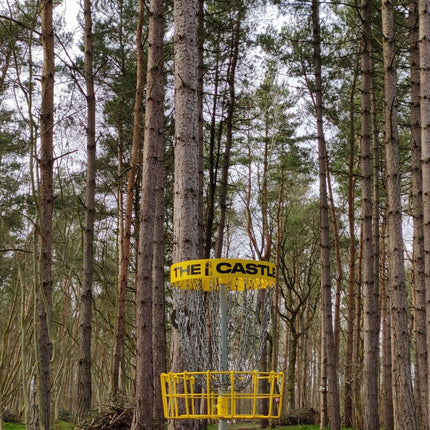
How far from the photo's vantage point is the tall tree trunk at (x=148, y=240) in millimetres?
8156

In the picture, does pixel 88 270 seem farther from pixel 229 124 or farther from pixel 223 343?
pixel 223 343

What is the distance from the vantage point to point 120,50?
48.3 ft

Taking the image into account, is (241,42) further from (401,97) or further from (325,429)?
(325,429)

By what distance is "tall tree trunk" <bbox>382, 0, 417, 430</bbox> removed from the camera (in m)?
8.74

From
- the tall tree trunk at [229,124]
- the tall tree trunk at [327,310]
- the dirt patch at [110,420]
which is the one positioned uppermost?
the tall tree trunk at [229,124]

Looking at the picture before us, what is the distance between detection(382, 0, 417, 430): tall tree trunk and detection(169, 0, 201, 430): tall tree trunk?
4.63 meters

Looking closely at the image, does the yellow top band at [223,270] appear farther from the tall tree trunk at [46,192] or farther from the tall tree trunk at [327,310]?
the tall tree trunk at [327,310]

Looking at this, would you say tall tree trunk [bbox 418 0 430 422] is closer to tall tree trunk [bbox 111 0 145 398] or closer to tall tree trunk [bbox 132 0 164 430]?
tall tree trunk [bbox 132 0 164 430]

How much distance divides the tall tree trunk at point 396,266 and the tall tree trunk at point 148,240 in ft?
12.9

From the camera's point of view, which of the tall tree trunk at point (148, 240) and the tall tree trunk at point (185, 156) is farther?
the tall tree trunk at point (148, 240)

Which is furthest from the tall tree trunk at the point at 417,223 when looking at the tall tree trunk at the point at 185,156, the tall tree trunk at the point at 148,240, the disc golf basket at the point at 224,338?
the disc golf basket at the point at 224,338

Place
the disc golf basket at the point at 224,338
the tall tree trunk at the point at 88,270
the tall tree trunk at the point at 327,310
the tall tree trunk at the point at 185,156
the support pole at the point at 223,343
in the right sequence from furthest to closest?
1. the tall tree trunk at the point at 327,310
2. the tall tree trunk at the point at 88,270
3. the tall tree trunk at the point at 185,156
4. the support pole at the point at 223,343
5. the disc golf basket at the point at 224,338

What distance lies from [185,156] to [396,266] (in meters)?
5.27

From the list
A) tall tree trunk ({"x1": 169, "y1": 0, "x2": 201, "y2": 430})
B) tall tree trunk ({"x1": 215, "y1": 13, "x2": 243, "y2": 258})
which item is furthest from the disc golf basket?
tall tree trunk ({"x1": 215, "y1": 13, "x2": 243, "y2": 258})
